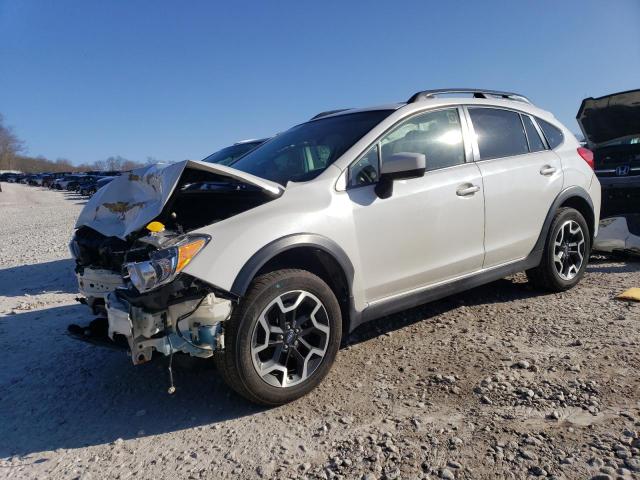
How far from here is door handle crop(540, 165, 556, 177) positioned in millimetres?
4250

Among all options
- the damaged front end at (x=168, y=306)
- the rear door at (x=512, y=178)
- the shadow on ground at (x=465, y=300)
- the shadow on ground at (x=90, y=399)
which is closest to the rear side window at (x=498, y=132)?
the rear door at (x=512, y=178)

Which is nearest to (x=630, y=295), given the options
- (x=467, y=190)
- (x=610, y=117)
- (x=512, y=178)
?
(x=512, y=178)

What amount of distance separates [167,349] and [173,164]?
113cm

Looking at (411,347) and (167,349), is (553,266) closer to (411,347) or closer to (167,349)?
(411,347)

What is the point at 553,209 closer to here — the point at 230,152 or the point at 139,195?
the point at 139,195

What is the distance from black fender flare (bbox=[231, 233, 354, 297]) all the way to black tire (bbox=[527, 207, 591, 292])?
7.61 ft

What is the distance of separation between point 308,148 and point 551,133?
2.51 meters

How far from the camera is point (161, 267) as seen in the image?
8.09ft

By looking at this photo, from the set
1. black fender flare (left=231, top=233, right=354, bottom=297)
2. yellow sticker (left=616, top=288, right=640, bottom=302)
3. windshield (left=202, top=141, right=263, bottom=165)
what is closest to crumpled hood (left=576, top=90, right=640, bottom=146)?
yellow sticker (left=616, top=288, right=640, bottom=302)

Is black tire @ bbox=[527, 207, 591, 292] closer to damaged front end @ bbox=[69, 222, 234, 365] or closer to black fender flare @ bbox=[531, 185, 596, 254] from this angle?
black fender flare @ bbox=[531, 185, 596, 254]

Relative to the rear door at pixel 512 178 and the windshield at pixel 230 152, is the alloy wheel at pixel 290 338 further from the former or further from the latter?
the windshield at pixel 230 152

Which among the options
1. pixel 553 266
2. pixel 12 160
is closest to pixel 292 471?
pixel 553 266

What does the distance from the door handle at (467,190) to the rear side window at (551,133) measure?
1401 millimetres

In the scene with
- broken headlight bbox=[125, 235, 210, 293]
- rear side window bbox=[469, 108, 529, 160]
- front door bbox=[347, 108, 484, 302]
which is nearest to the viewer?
broken headlight bbox=[125, 235, 210, 293]
